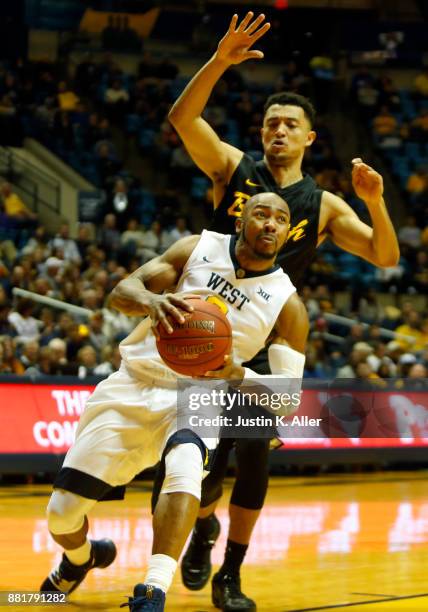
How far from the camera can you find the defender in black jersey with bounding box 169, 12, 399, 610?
223 inches

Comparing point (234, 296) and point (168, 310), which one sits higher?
point (168, 310)

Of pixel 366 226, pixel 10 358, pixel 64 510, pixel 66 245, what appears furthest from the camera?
pixel 66 245

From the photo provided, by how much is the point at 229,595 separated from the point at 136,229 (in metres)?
11.3

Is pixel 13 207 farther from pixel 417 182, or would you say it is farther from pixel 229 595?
pixel 229 595

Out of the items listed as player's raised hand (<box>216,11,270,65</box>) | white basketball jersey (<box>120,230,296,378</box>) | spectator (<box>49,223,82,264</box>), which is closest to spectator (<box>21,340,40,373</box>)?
spectator (<box>49,223,82,264</box>)

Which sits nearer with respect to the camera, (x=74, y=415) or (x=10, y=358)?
(x=74, y=415)

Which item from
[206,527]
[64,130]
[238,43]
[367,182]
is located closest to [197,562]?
[206,527]

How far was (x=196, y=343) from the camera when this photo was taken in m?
4.80

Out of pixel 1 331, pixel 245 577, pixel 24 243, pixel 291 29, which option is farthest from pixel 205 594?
pixel 291 29

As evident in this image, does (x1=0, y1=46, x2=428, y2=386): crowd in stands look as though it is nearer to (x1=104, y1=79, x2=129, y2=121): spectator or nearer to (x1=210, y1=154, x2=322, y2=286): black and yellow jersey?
(x1=104, y1=79, x2=129, y2=121): spectator

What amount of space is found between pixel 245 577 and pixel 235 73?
52.9 feet

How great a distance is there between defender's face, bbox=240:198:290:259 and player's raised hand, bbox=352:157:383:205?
1.88 ft

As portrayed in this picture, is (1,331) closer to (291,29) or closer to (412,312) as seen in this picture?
(412,312)

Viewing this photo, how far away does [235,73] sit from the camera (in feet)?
70.5
